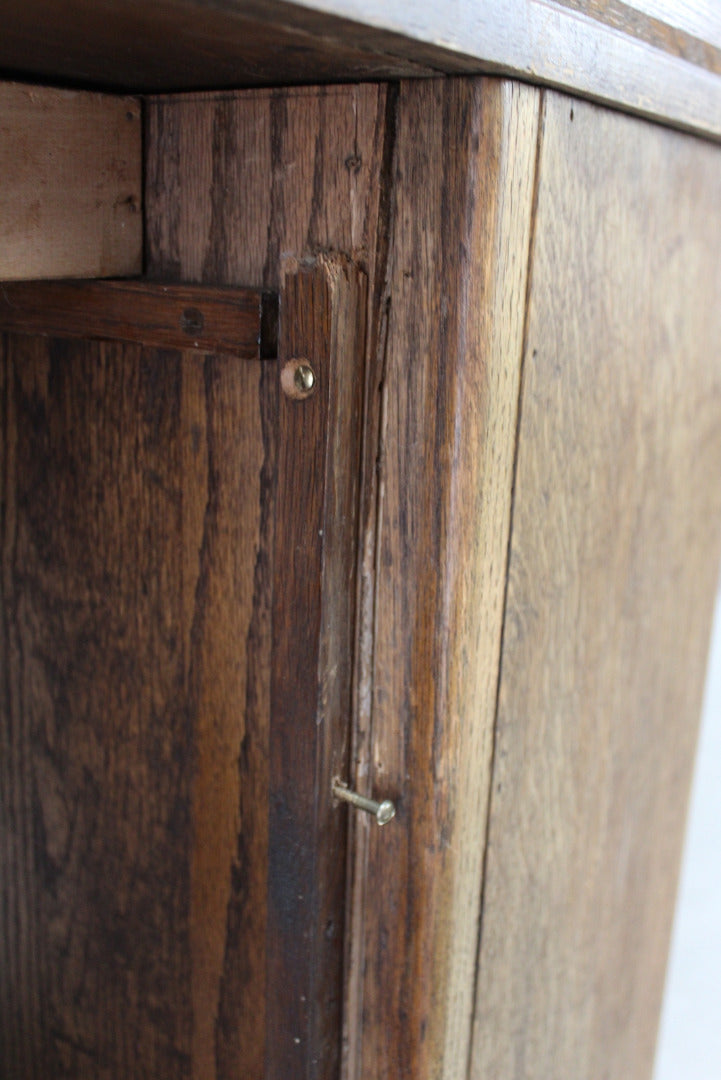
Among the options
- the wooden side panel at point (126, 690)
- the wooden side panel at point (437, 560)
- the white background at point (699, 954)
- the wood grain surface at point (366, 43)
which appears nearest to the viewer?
the wood grain surface at point (366, 43)

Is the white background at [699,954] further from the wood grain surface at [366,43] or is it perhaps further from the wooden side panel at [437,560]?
the wood grain surface at [366,43]

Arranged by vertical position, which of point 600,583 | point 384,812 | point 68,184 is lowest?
point 384,812

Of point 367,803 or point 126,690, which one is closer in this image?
point 367,803

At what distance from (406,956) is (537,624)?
0.23m

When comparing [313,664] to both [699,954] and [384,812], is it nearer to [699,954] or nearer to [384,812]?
[384,812]

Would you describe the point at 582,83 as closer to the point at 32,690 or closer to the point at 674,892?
the point at 32,690

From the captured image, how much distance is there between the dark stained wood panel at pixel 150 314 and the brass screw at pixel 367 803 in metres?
0.27

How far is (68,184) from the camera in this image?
653 mm

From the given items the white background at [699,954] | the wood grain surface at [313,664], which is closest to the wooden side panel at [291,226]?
the wood grain surface at [313,664]

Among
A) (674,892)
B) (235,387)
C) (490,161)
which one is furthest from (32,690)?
(674,892)

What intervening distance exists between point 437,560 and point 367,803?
0.16m

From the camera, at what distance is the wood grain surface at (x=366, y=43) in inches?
17.8

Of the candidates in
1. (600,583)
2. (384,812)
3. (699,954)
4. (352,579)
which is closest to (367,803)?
(384,812)

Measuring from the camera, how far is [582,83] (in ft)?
1.94
